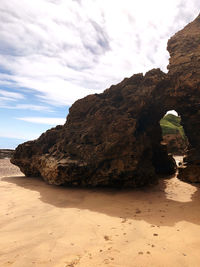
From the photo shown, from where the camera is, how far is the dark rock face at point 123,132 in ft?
32.7

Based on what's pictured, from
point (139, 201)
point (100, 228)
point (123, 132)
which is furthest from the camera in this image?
point (123, 132)

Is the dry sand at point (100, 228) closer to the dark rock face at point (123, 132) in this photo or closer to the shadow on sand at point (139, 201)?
the shadow on sand at point (139, 201)

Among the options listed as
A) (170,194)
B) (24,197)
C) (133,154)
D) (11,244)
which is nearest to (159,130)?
(133,154)

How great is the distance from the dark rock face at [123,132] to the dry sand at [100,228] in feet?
3.68

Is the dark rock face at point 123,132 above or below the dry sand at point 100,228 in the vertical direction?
above

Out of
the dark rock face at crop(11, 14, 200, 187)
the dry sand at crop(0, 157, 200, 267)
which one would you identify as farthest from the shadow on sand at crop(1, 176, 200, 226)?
the dark rock face at crop(11, 14, 200, 187)

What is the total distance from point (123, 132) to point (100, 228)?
234 inches

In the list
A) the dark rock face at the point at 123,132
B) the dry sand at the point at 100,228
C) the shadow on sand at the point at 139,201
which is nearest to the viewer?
the dry sand at the point at 100,228

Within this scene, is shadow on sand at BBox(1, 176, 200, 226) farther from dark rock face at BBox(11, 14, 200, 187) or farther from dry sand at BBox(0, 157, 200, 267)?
dark rock face at BBox(11, 14, 200, 187)

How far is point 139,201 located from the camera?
8.00 m

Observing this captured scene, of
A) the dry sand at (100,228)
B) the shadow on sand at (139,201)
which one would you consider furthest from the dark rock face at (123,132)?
the dry sand at (100,228)

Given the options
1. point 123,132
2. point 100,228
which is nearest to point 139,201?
point 100,228

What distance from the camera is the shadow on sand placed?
6391 millimetres

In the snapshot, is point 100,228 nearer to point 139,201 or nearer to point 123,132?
point 139,201
